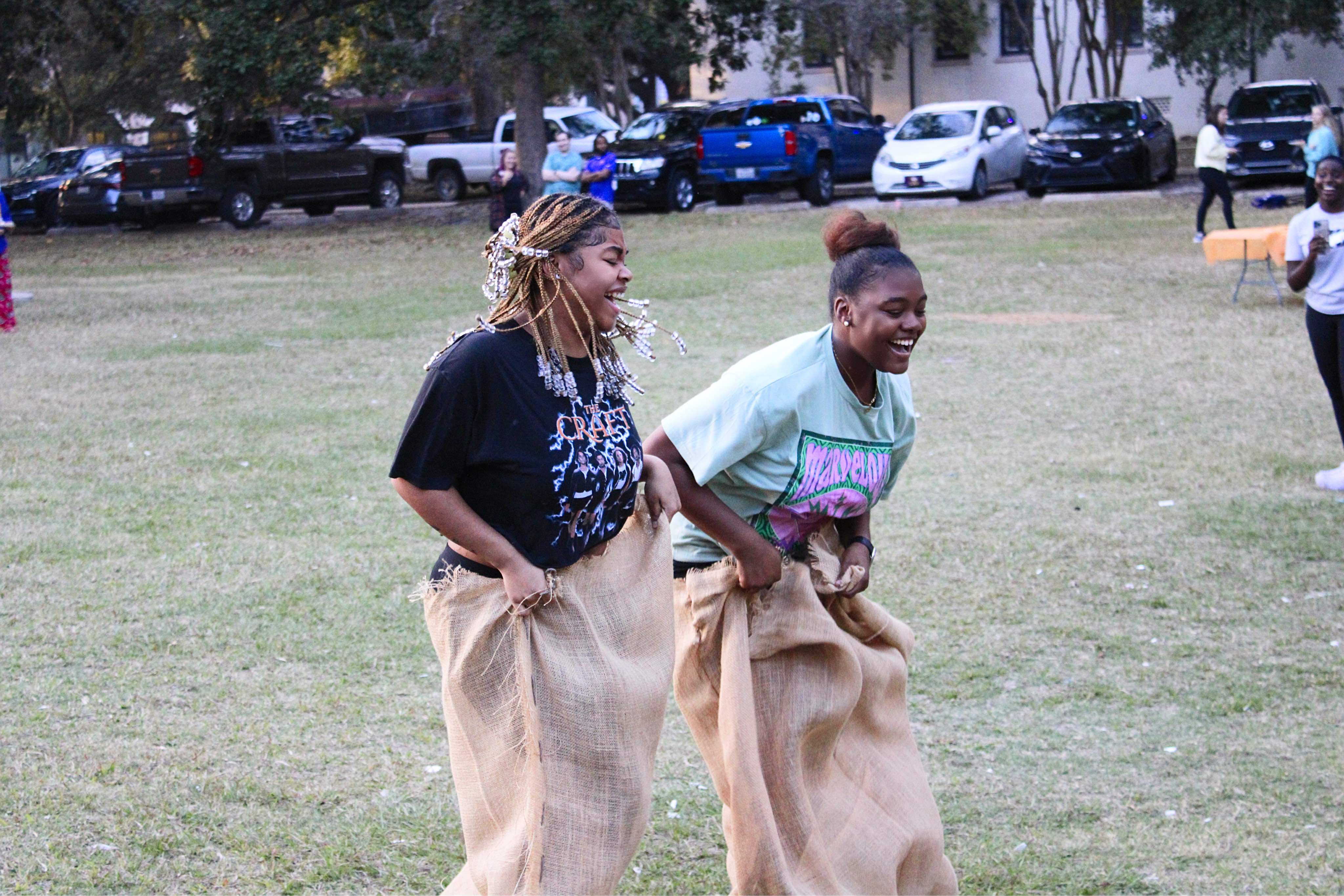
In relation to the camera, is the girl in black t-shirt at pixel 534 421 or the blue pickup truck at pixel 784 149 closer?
the girl in black t-shirt at pixel 534 421

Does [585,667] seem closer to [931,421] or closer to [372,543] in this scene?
[372,543]

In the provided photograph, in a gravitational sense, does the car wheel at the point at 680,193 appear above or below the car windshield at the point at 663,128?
below

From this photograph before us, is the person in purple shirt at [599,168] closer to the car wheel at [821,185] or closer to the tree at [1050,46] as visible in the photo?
the car wheel at [821,185]

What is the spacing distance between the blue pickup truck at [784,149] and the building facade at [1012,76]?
12.3m

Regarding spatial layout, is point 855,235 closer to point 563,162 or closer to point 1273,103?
point 563,162

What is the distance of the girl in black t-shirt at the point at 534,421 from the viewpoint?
9.95 feet

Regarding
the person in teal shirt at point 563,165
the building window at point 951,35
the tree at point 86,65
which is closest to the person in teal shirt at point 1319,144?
the person in teal shirt at point 563,165

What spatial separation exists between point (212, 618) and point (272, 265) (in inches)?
603

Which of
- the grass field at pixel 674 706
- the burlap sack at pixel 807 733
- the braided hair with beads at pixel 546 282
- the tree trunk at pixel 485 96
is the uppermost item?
the tree trunk at pixel 485 96

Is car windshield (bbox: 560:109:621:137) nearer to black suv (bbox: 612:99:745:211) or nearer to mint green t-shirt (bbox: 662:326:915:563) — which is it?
black suv (bbox: 612:99:745:211)

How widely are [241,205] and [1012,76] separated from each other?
954 inches

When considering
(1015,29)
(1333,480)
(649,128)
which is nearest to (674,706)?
(1333,480)

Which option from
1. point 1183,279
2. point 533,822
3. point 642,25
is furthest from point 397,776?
point 642,25

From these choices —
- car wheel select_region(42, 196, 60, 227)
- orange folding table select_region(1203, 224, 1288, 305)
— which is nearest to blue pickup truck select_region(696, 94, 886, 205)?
orange folding table select_region(1203, 224, 1288, 305)
